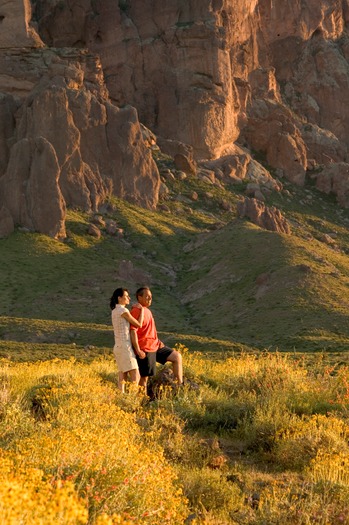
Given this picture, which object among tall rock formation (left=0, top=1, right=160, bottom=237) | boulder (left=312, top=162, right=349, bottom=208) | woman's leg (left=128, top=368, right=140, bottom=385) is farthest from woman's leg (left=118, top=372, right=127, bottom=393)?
boulder (left=312, top=162, right=349, bottom=208)

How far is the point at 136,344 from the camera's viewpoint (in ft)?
43.7

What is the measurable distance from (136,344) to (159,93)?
86.9m

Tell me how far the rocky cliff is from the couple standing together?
165ft

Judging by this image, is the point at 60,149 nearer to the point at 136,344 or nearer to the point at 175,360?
the point at 175,360

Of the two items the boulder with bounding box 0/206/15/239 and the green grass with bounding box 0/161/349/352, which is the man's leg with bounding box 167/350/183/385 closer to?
the green grass with bounding box 0/161/349/352

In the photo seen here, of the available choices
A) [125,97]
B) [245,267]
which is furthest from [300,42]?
[245,267]

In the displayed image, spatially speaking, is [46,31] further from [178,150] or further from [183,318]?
[183,318]

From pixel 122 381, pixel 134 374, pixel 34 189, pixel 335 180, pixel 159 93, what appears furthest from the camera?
pixel 335 180

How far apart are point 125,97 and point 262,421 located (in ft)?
292

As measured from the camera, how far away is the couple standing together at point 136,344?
13180 millimetres

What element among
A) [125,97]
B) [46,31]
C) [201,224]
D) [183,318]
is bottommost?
[183,318]

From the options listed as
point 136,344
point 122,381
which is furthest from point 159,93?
point 122,381

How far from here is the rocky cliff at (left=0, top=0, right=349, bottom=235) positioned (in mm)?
70625

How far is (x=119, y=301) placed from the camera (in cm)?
1345
